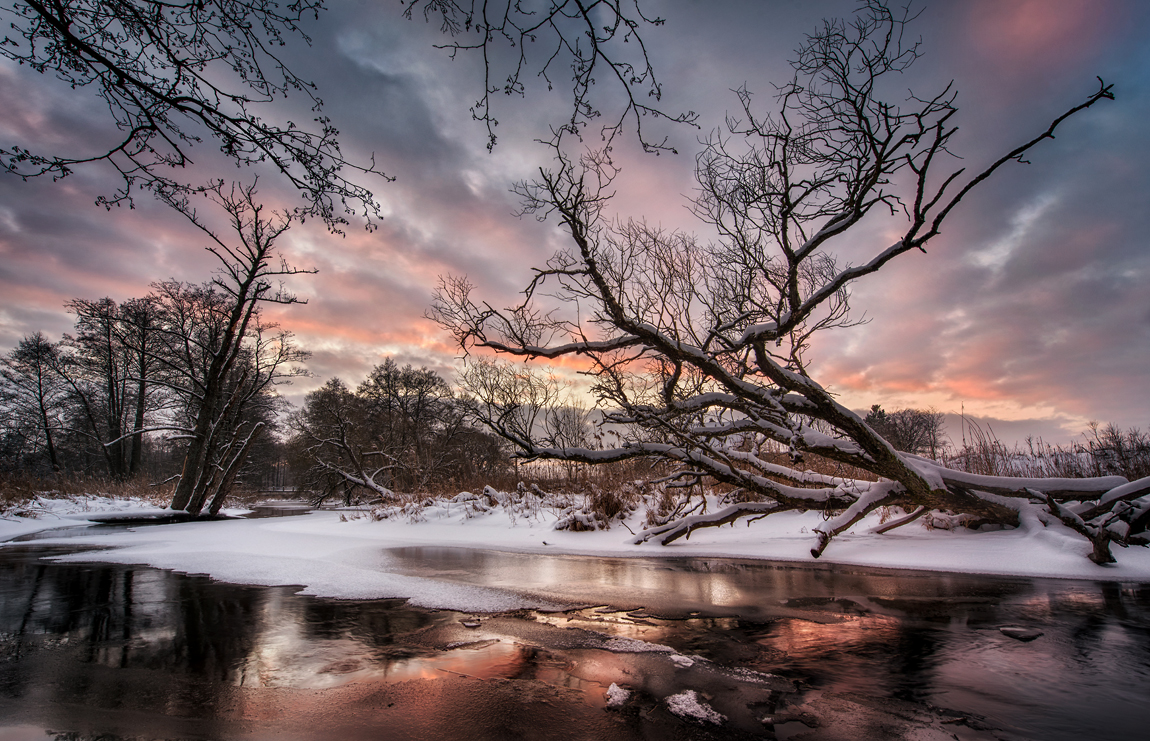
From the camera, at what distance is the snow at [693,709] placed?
2.18 m

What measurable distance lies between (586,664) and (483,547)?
270 inches


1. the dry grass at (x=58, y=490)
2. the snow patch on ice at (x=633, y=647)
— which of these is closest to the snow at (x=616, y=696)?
the snow patch on ice at (x=633, y=647)

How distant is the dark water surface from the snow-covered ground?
667mm

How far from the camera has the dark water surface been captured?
214 cm

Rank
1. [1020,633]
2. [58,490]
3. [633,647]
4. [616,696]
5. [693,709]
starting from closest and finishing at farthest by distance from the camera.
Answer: [693,709] → [616,696] → [633,647] → [1020,633] → [58,490]

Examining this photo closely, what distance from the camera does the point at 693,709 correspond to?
7.44ft

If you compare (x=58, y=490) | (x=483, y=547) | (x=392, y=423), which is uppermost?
(x=392, y=423)

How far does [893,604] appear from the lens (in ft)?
14.5

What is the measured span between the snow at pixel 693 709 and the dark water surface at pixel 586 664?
0.19ft

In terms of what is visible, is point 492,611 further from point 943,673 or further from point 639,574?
point 943,673

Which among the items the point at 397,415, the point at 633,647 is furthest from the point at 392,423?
the point at 633,647

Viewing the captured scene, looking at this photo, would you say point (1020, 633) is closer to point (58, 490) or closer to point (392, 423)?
point (58, 490)

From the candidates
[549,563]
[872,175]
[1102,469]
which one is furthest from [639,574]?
[1102,469]

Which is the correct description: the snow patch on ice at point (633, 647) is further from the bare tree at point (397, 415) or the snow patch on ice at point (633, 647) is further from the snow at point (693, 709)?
the bare tree at point (397, 415)
